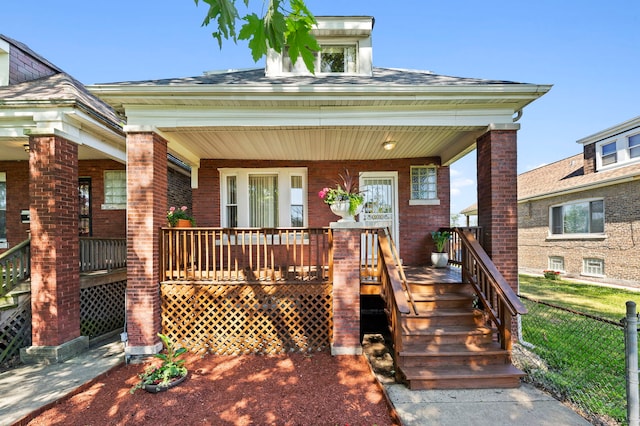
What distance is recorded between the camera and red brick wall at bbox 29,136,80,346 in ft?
15.7

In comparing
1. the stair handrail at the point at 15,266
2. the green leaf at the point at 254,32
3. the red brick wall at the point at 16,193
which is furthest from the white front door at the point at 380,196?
the red brick wall at the point at 16,193

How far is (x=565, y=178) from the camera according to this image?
1414cm

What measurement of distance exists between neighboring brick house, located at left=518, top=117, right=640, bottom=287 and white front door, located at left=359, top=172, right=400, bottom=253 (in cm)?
937

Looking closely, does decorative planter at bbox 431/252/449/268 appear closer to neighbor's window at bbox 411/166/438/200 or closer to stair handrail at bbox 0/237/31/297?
neighbor's window at bbox 411/166/438/200

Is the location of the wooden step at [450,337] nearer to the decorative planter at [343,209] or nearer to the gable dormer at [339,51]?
the decorative planter at [343,209]

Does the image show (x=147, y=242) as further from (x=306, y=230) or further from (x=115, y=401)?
(x=306, y=230)

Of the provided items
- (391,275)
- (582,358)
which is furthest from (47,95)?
(582,358)

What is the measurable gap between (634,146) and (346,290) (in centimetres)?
1390

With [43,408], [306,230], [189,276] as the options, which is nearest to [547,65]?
[306,230]

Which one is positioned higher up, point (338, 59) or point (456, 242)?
point (338, 59)

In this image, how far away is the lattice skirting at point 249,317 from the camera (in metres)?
5.15

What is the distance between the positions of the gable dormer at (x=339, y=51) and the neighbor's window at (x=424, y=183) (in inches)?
111

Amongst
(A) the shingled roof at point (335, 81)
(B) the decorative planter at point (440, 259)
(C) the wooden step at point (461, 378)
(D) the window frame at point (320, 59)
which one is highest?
(D) the window frame at point (320, 59)

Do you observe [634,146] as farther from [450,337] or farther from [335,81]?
[335,81]
